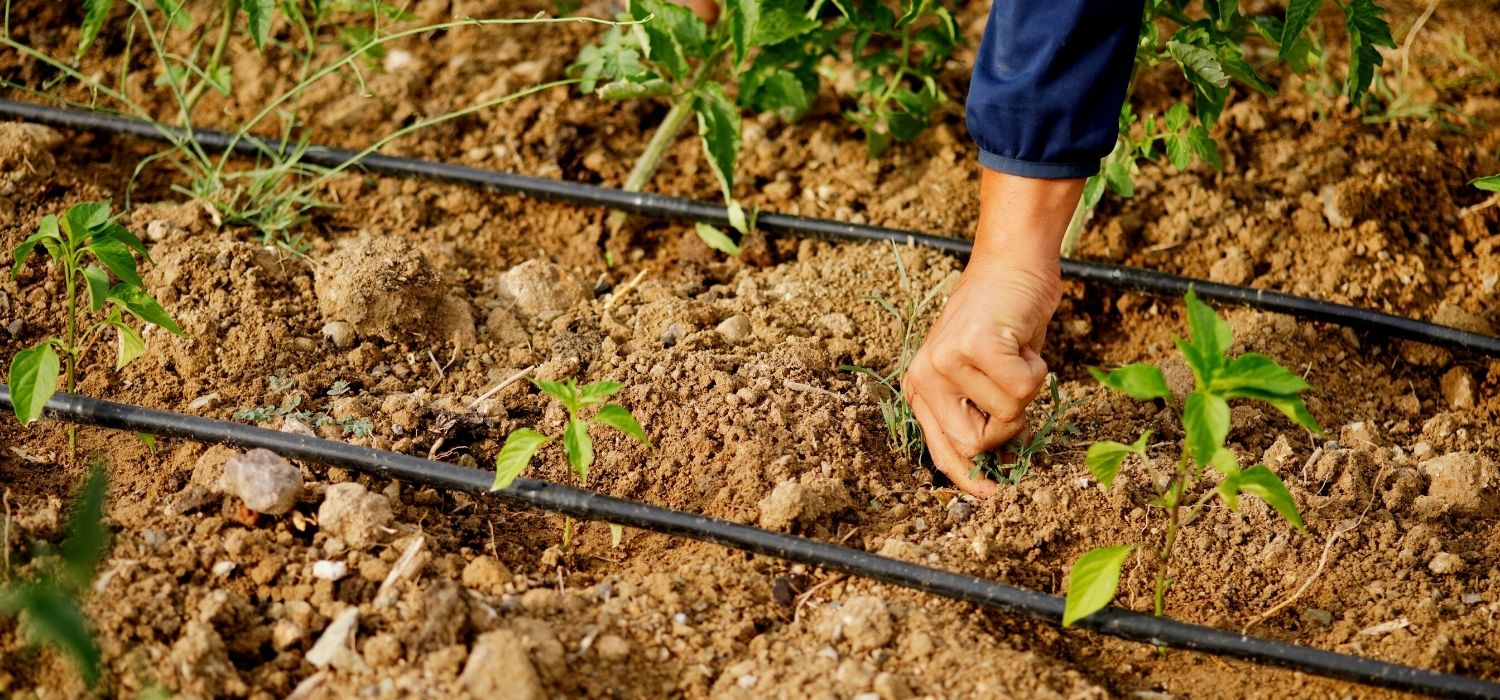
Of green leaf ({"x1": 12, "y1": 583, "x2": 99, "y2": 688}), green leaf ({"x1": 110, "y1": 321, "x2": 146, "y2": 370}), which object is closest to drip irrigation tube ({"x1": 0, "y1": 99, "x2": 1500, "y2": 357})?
green leaf ({"x1": 110, "y1": 321, "x2": 146, "y2": 370})

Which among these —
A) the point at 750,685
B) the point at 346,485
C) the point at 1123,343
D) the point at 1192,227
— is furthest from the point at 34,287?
the point at 1192,227

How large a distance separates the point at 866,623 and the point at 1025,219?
62cm

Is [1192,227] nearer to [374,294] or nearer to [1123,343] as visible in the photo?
[1123,343]

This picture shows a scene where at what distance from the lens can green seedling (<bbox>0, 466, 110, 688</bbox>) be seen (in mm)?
1214

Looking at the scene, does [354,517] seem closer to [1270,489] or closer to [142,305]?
[142,305]

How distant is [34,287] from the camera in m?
2.23

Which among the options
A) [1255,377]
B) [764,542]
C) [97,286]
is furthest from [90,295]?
[1255,377]

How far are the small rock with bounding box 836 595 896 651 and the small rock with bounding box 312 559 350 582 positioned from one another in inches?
25.5

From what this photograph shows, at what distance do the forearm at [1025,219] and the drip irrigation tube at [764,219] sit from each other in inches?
20.8

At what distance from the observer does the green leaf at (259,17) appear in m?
2.35

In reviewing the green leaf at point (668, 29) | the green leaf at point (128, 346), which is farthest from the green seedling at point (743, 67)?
the green leaf at point (128, 346)

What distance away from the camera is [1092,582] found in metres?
1.57

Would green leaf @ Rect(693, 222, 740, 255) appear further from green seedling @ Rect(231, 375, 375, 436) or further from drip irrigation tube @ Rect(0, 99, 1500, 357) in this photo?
green seedling @ Rect(231, 375, 375, 436)

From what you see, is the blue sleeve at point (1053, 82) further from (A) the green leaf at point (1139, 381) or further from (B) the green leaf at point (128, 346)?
(B) the green leaf at point (128, 346)
